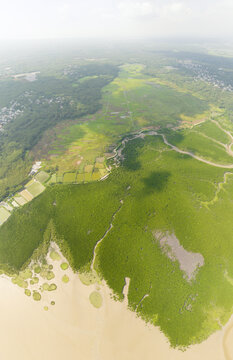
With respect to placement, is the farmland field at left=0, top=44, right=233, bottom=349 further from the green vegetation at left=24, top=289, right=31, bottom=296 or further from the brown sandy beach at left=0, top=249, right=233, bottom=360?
the brown sandy beach at left=0, top=249, right=233, bottom=360

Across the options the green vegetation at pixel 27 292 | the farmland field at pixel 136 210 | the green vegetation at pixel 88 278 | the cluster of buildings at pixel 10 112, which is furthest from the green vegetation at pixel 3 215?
the cluster of buildings at pixel 10 112

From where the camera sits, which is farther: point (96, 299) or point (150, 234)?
point (150, 234)

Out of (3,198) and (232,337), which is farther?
(3,198)

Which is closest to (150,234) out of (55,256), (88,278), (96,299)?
(88,278)

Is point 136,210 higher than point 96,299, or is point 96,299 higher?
point 136,210

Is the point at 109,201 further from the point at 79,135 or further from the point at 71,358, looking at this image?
the point at 79,135

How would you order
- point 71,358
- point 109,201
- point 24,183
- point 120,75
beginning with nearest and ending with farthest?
1. point 71,358
2. point 109,201
3. point 24,183
4. point 120,75

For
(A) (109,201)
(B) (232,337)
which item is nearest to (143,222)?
(A) (109,201)

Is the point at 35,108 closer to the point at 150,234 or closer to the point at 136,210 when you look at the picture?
the point at 136,210

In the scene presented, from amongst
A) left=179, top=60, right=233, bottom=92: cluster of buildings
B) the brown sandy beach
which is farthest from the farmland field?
left=179, top=60, right=233, bottom=92: cluster of buildings
